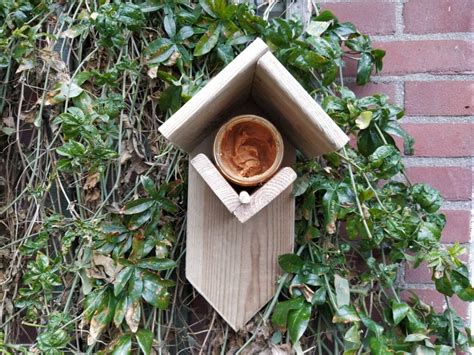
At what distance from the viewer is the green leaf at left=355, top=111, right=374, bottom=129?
92 cm

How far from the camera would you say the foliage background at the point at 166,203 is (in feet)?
2.97

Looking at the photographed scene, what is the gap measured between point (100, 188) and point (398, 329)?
2.03 ft

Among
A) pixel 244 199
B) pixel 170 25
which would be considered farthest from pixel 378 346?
pixel 170 25

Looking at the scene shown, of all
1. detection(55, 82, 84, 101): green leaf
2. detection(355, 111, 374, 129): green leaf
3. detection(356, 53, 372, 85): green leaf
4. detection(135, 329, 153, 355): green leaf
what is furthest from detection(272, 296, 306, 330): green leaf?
detection(55, 82, 84, 101): green leaf

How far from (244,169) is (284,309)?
256 mm

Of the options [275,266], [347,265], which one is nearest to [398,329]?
[347,265]

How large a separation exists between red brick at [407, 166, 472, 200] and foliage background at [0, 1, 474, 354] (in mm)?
128

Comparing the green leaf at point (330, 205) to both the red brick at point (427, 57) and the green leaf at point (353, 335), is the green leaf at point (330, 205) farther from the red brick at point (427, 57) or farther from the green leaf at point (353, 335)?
the red brick at point (427, 57)

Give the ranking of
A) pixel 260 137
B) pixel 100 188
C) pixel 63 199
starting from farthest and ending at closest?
pixel 63 199 < pixel 100 188 < pixel 260 137

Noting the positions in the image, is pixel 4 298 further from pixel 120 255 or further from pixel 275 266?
pixel 275 266

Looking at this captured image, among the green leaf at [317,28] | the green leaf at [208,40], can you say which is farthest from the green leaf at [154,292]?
the green leaf at [317,28]

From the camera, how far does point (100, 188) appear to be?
1.00 metres

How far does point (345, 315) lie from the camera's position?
87 cm

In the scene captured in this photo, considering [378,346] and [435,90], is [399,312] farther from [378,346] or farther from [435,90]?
[435,90]
